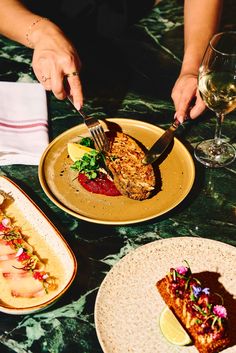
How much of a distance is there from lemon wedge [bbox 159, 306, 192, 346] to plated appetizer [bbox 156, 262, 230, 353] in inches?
0.6

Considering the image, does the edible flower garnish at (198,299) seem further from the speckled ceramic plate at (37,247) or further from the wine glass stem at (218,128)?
the wine glass stem at (218,128)

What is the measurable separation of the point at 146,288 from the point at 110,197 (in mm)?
370

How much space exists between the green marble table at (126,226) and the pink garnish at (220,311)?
0.32 meters

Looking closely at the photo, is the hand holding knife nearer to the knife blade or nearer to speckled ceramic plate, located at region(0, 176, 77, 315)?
the knife blade

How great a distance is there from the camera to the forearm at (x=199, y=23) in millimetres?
2191

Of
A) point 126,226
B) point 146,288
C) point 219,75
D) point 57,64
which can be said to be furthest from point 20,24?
point 146,288

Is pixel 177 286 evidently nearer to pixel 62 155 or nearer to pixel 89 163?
pixel 89 163

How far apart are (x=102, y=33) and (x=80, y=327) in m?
1.52

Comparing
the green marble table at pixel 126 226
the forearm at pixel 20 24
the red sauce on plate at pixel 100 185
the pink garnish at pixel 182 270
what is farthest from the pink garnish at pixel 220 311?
the forearm at pixel 20 24

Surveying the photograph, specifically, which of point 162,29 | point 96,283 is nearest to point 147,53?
point 162,29

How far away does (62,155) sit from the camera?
185 centimetres

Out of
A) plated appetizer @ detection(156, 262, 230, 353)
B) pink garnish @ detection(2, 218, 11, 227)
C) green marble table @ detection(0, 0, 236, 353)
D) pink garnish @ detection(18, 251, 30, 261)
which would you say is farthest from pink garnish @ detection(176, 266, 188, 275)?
pink garnish @ detection(2, 218, 11, 227)

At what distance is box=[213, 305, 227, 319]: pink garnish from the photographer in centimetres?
131

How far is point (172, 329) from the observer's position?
4.39ft
